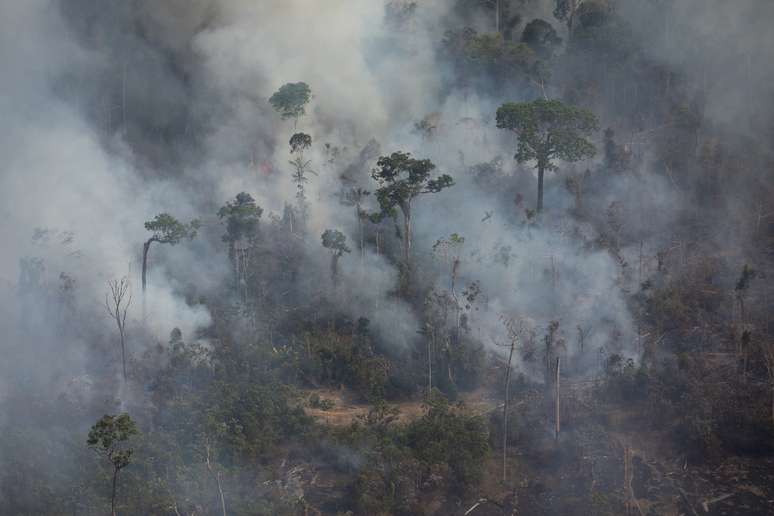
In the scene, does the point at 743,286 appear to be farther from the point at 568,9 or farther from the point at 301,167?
the point at 568,9

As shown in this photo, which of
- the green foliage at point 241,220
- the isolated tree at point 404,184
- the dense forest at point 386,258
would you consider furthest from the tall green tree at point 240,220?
the isolated tree at point 404,184

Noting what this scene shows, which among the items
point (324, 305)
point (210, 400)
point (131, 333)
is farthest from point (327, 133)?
point (210, 400)

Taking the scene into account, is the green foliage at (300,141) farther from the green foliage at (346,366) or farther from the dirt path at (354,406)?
the dirt path at (354,406)

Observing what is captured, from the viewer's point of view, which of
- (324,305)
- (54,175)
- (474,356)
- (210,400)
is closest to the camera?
(210,400)

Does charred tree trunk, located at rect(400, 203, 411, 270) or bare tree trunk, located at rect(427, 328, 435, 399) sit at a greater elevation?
charred tree trunk, located at rect(400, 203, 411, 270)

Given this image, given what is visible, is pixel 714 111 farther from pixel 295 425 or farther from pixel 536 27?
pixel 295 425

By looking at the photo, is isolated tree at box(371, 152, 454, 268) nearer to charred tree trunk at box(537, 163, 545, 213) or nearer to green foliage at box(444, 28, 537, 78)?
charred tree trunk at box(537, 163, 545, 213)

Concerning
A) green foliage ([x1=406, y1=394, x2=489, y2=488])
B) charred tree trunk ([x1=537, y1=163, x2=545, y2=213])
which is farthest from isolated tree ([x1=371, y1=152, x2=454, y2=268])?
green foliage ([x1=406, y1=394, x2=489, y2=488])
